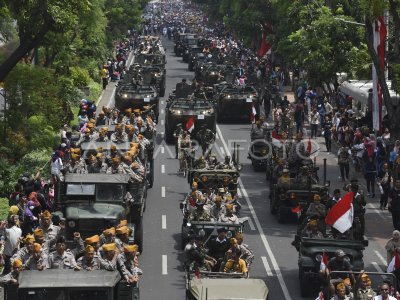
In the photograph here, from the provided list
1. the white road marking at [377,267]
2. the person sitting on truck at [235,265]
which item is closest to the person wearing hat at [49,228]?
the person sitting on truck at [235,265]

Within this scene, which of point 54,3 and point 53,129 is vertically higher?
point 54,3

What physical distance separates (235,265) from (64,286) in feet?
20.2

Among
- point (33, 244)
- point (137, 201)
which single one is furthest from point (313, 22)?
point (33, 244)

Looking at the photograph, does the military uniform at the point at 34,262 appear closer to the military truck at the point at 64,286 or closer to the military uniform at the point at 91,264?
the military uniform at the point at 91,264

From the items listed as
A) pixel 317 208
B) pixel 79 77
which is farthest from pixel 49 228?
pixel 79 77

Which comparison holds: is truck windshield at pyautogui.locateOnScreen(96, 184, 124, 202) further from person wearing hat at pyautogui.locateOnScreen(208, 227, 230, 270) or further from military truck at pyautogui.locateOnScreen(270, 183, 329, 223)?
military truck at pyautogui.locateOnScreen(270, 183, 329, 223)

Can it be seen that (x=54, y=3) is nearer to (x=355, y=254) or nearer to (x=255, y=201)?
(x=255, y=201)

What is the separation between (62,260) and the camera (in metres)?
21.8

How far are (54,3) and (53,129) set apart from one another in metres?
8.45

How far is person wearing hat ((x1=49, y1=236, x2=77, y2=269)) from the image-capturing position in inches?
849

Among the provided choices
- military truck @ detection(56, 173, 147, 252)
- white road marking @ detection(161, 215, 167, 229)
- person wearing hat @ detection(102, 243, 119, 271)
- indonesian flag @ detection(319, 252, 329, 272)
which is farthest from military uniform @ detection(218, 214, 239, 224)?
person wearing hat @ detection(102, 243, 119, 271)

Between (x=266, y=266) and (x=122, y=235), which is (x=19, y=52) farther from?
(x=122, y=235)

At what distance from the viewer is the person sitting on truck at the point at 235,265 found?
2409cm

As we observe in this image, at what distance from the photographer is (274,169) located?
120 ft
